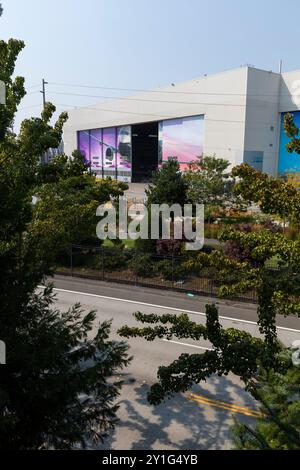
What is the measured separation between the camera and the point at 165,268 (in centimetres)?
1853

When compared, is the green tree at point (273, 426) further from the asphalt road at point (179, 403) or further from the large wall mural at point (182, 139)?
the large wall mural at point (182, 139)

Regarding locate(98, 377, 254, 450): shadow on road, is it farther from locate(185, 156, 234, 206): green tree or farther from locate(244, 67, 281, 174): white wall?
locate(244, 67, 281, 174): white wall

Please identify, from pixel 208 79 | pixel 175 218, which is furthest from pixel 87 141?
pixel 175 218

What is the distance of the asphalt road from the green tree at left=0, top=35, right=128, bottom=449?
276cm

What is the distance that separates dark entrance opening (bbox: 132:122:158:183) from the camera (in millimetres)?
65375

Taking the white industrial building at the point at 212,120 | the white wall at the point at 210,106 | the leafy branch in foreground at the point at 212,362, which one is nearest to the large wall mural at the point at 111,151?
the white industrial building at the point at 212,120

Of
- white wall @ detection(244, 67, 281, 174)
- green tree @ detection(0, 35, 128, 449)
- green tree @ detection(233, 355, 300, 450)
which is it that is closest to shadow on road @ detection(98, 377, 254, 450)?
green tree @ detection(0, 35, 128, 449)

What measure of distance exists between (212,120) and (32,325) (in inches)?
1804

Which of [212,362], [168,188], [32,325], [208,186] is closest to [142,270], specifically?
[168,188]

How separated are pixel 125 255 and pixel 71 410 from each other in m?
14.8

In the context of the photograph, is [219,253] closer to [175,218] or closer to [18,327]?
[18,327]

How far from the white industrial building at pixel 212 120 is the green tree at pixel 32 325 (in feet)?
117

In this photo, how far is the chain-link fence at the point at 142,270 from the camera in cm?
1783
